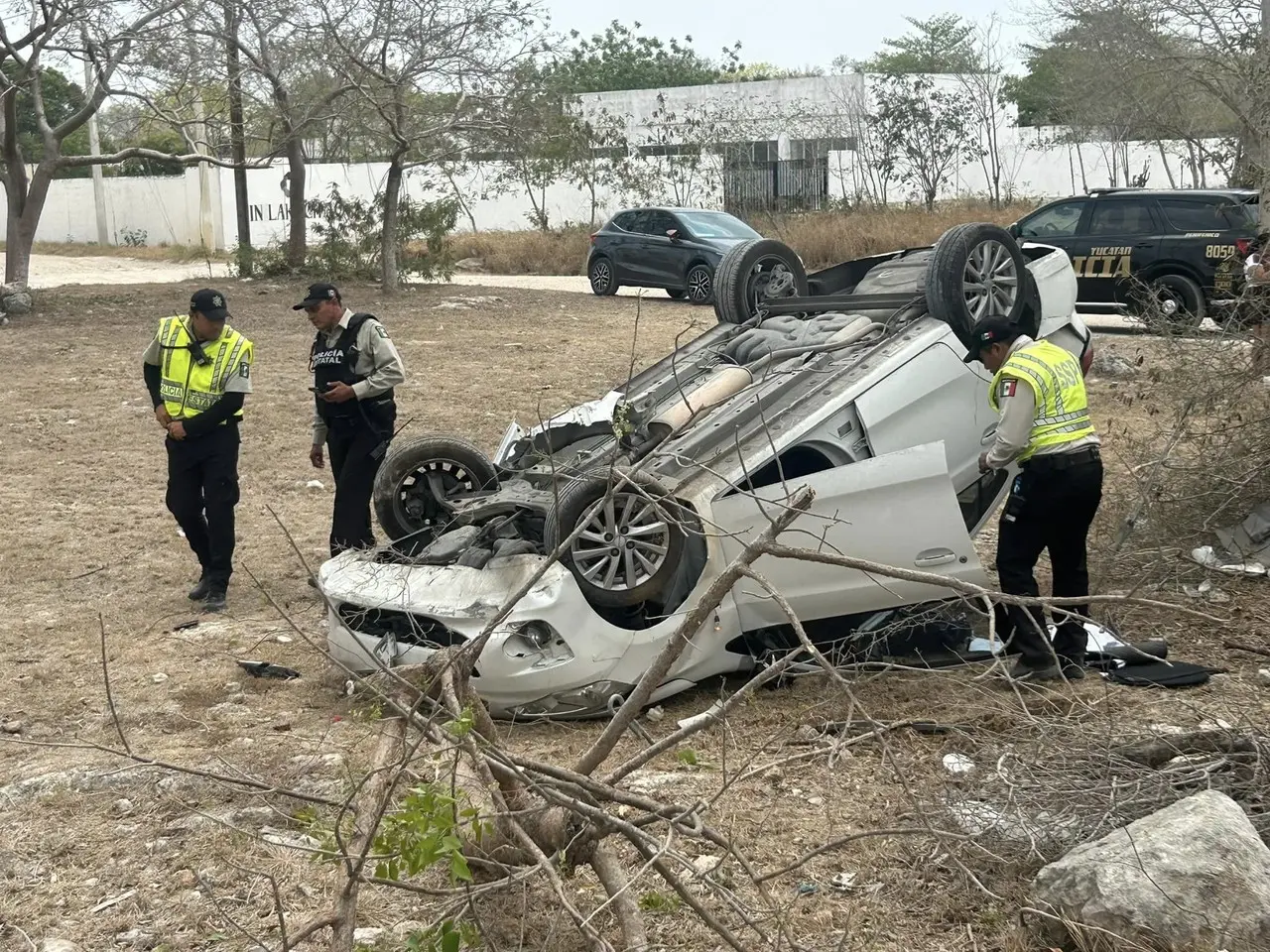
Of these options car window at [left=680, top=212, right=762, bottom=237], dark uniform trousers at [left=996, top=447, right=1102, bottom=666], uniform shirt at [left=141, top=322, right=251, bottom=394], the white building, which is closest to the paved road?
car window at [left=680, top=212, right=762, bottom=237]

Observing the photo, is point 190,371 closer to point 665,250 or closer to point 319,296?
point 319,296

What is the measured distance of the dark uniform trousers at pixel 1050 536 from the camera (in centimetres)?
538

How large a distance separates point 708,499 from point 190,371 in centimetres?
314

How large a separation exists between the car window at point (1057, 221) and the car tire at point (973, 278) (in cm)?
1008

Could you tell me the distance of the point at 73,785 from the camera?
15.4ft

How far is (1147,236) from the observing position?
14.9 meters

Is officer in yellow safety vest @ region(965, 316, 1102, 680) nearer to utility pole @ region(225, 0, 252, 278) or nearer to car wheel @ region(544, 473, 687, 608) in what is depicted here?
car wheel @ region(544, 473, 687, 608)

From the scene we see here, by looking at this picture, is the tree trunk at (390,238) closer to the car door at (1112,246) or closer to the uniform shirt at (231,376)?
the car door at (1112,246)

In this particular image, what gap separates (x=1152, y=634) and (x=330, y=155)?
61.3 ft

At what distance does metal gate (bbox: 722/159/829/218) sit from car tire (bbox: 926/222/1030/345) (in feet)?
85.0

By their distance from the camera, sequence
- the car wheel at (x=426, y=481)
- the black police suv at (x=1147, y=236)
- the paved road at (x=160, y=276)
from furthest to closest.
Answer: the paved road at (x=160, y=276)
the black police suv at (x=1147, y=236)
the car wheel at (x=426, y=481)

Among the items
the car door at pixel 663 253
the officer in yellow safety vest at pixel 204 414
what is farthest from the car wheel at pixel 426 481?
the car door at pixel 663 253

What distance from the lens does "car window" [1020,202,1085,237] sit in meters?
15.7

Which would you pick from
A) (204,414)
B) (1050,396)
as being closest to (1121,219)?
(1050,396)
